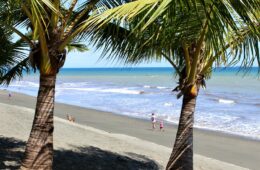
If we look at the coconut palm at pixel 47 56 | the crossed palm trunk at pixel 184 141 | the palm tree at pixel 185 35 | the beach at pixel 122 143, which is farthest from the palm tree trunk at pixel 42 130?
the crossed palm trunk at pixel 184 141

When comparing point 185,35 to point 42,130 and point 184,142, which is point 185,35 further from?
point 184,142

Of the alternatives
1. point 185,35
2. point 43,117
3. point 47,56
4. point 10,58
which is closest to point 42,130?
point 43,117

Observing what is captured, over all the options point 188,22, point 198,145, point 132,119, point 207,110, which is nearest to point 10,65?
point 188,22

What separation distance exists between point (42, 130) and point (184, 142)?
267 cm

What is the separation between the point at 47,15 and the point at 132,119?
1948 cm

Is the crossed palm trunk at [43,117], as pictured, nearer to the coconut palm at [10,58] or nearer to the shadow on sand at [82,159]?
the shadow on sand at [82,159]

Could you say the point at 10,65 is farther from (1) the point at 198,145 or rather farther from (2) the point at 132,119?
(2) the point at 132,119

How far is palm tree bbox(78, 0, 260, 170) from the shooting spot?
338 cm

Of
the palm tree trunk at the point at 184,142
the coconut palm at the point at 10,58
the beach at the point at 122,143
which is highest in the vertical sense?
the coconut palm at the point at 10,58

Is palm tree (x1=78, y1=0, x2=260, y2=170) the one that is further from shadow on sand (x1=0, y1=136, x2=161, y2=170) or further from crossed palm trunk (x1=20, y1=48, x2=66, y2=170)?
shadow on sand (x1=0, y1=136, x2=161, y2=170)

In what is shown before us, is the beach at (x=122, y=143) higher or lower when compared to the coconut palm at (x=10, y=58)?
lower

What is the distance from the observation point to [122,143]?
13930mm

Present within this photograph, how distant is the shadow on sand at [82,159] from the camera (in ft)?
27.1

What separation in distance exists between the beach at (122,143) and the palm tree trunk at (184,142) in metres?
2.16
